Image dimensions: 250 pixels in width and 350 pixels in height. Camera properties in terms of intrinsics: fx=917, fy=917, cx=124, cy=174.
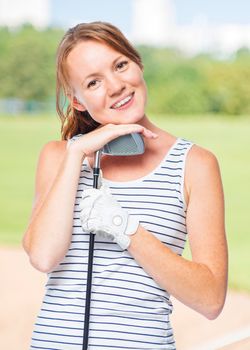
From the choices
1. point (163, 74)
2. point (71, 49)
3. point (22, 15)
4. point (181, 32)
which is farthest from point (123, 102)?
point (22, 15)

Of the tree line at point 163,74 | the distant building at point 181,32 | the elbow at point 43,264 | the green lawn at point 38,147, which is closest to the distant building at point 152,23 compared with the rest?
the distant building at point 181,32

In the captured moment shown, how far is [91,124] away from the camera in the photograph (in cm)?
A: 161

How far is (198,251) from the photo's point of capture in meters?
1.44

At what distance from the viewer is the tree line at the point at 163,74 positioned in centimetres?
900

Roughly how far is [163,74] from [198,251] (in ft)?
24.8

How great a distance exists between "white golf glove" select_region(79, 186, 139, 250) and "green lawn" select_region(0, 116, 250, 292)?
6.94 meters

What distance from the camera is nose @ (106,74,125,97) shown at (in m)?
1.45

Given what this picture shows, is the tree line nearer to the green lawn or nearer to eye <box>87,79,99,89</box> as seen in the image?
the green lawn

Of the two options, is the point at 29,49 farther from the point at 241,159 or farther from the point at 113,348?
the point at 113,348

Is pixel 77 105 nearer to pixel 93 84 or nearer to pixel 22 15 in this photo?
pixel 93 84

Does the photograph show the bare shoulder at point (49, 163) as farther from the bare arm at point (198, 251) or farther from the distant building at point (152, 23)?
the distant building at point (152, 23)

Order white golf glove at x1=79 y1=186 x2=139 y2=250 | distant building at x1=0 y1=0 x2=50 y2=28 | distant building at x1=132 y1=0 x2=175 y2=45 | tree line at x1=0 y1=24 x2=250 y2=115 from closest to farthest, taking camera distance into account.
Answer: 1. white golf glove at x1=79 y1=186 x2=139 y2=250
2. tree line at x1=0 y1=24 x2=250 y2=115
3. distant building at x1=132 y1=0 x2=175 y2=45
4. distant building at x1=0 y1=0 x2=50 y2=28

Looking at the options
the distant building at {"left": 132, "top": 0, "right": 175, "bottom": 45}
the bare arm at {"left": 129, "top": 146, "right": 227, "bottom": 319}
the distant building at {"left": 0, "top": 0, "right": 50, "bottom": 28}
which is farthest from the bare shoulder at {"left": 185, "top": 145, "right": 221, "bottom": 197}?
the distant building at {"left": 0, "top": 0, "right": 50, "bottom": 28}

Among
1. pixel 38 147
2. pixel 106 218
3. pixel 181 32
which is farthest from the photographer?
pixel 38 147
